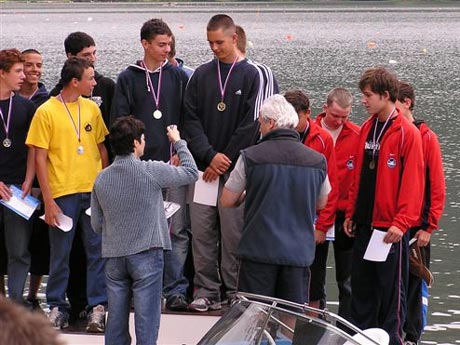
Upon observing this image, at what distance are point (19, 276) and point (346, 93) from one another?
2634mm

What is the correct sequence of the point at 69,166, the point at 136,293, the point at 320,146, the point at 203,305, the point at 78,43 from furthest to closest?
→ 1. the point at 78,43
2. the point at 320,146
3. the point at 203,305
4. the point at 69,166
5. the point at 136,293

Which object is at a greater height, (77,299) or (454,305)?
(77,299)

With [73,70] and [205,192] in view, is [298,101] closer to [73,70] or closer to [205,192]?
[205,192]

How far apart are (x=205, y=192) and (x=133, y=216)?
1.08m

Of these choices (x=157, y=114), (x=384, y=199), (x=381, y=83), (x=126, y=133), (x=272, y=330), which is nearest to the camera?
(x=272, y=330)

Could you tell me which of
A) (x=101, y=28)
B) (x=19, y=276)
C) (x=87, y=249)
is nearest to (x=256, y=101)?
(x=87, y=249)

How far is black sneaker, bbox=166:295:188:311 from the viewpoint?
7.00 m

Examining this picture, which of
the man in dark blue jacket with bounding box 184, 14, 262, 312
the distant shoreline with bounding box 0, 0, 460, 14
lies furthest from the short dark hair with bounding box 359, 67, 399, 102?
the distant shoreline with bounding box 0, 0, 460, 14

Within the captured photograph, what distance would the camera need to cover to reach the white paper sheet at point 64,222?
22.3 ft

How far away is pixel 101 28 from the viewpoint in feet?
257

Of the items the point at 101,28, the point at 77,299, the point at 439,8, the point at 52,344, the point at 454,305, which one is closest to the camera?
the point at 52,344

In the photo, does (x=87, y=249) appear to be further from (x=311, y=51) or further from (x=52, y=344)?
(x=311, y=51)

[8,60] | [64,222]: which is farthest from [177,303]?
[8,60]

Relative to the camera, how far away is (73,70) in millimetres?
6695
